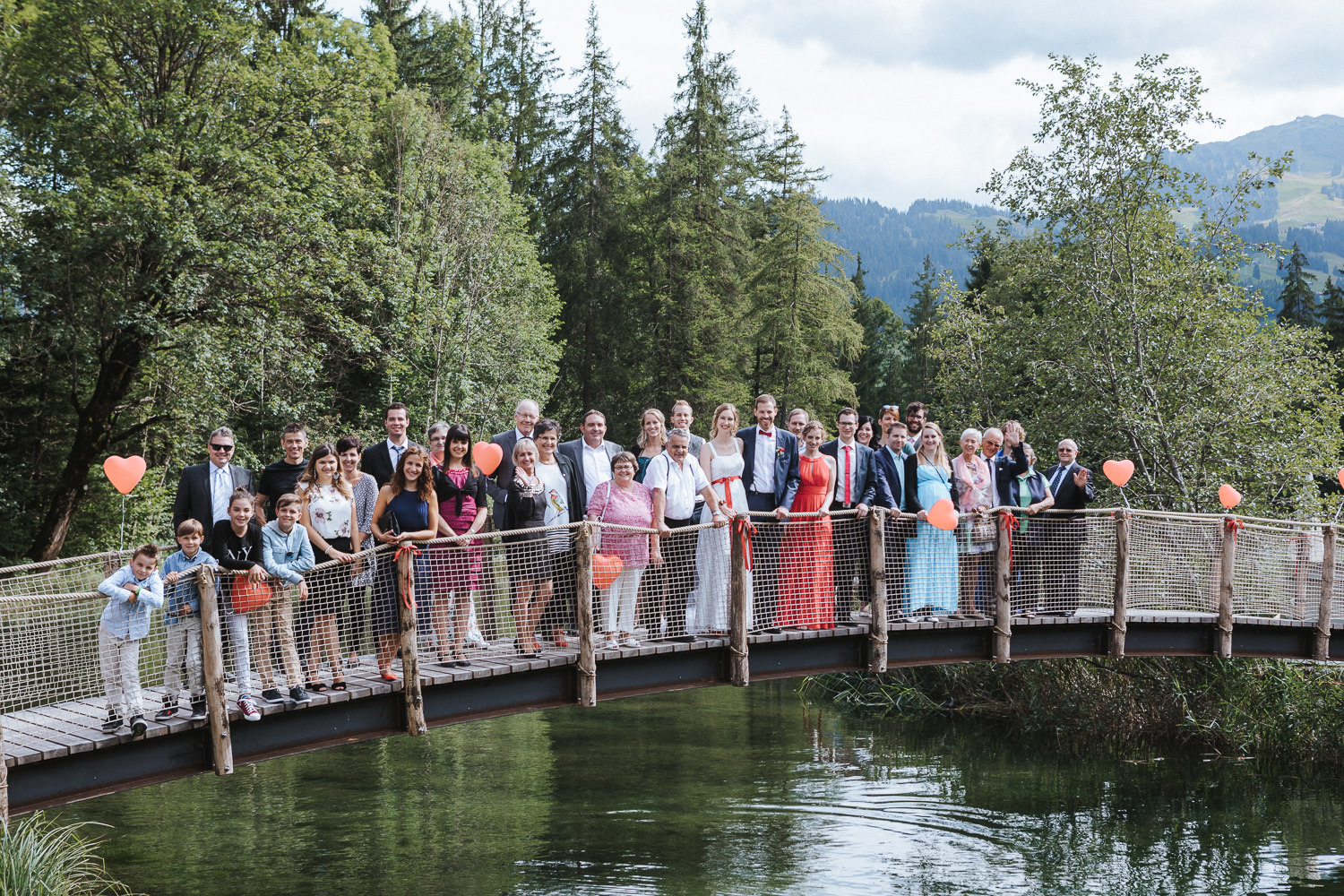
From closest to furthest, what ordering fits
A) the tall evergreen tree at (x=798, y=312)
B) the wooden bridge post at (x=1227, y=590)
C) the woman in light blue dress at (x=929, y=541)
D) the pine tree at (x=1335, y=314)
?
1. the woman in light blue dress at (x=929, y=541)
2. the wooden bridge post at (x=1227, y=590)
3. the tall evergreen tree at (x=798, y=312)
4. the pine tree at (x=1335, y=314)

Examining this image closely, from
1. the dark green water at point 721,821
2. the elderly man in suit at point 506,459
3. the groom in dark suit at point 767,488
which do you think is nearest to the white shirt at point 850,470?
the groom in dark suit at point 767,488

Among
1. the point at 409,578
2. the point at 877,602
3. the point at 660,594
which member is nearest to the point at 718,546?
the point at 660,594

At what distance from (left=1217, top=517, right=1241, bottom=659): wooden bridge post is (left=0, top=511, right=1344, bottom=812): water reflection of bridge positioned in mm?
18

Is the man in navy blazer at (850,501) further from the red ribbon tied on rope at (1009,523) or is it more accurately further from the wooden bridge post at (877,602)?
the red ribbon tied on rope at (1009,523)

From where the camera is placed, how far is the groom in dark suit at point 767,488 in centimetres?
919

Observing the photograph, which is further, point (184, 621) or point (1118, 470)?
point (1118, 470)

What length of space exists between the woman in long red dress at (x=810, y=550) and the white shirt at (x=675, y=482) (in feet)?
2.98

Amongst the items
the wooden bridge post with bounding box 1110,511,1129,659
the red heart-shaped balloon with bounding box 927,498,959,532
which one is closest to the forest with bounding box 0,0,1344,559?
the wooden bridge post with bounding box 1110,511,1129,659

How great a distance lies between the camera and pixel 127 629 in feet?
22.8

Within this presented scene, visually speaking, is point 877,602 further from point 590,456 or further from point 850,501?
point 590,456

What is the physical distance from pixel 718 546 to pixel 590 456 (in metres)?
1.23

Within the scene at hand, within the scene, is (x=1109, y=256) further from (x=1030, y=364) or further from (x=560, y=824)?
(x=560, y=824)

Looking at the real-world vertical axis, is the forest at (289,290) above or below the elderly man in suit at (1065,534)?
above

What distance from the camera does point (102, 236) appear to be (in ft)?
55.7
